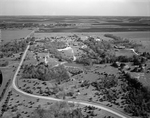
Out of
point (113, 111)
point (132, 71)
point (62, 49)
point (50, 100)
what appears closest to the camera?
point (113, 111)

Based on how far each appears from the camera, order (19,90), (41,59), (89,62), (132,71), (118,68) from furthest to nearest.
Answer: (41,59)
(89,62)
(118,68)
(132,71)
(19,90)

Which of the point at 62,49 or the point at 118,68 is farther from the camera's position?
the point at 62,49

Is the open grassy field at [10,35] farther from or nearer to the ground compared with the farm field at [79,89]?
farther from the ground

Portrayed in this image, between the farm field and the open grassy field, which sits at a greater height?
the open grassy field

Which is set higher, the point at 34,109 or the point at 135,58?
the point at 135,58

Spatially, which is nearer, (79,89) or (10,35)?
(79,89)

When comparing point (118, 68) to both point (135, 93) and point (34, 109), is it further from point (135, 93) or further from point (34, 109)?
point (34, 109)

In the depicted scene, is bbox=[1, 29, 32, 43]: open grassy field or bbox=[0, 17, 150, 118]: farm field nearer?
bbox=[0, 17, 150, 118]: farm field

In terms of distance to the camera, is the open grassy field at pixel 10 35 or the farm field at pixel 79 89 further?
the open grassy field at pixel 10 35

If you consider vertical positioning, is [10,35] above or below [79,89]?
above

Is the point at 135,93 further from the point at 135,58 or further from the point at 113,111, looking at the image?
the point at 135,58

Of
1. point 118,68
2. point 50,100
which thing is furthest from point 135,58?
point 50,100
